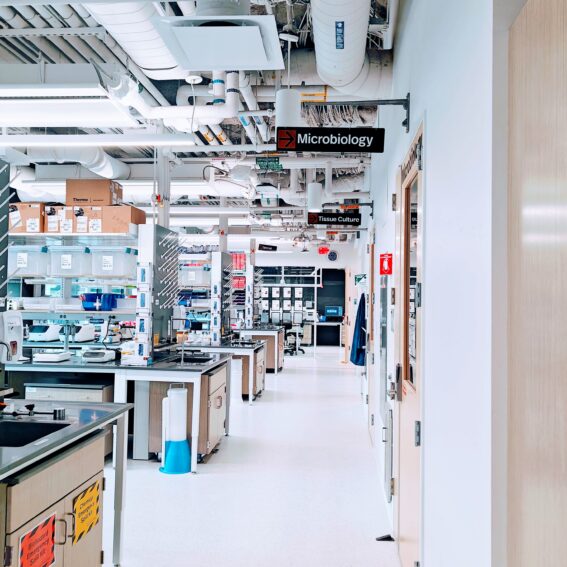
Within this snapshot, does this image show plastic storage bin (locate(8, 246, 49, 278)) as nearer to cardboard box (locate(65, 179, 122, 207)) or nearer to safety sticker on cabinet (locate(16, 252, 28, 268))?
safety sticker on cabinet (locate(16, 252, 28, 268))

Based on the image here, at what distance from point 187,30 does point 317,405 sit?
6574 millimetres

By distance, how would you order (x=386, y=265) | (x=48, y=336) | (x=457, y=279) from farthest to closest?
(x=48, y=336) → (x=386, y=265) → (x=457, y=279)

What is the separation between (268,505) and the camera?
4230mm

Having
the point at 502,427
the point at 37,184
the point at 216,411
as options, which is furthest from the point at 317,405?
the point at 502,427

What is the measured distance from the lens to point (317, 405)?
325 inches

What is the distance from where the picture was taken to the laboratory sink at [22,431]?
8.57 feet

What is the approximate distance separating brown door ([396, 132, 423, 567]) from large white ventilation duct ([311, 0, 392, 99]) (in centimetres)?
83

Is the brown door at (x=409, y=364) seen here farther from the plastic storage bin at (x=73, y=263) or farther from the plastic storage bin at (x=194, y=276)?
the plastic storage bin at (x=194, y=276)

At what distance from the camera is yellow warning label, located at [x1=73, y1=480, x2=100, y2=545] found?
2484 mm

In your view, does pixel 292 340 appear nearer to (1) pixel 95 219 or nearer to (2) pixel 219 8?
(1) pixel 95 219

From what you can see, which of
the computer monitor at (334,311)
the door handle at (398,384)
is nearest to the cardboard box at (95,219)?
the door handle at (398,384)

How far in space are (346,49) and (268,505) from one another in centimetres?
333

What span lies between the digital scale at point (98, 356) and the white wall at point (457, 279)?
149 inches

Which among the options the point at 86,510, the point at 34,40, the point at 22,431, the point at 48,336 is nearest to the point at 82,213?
the point at 34,40
